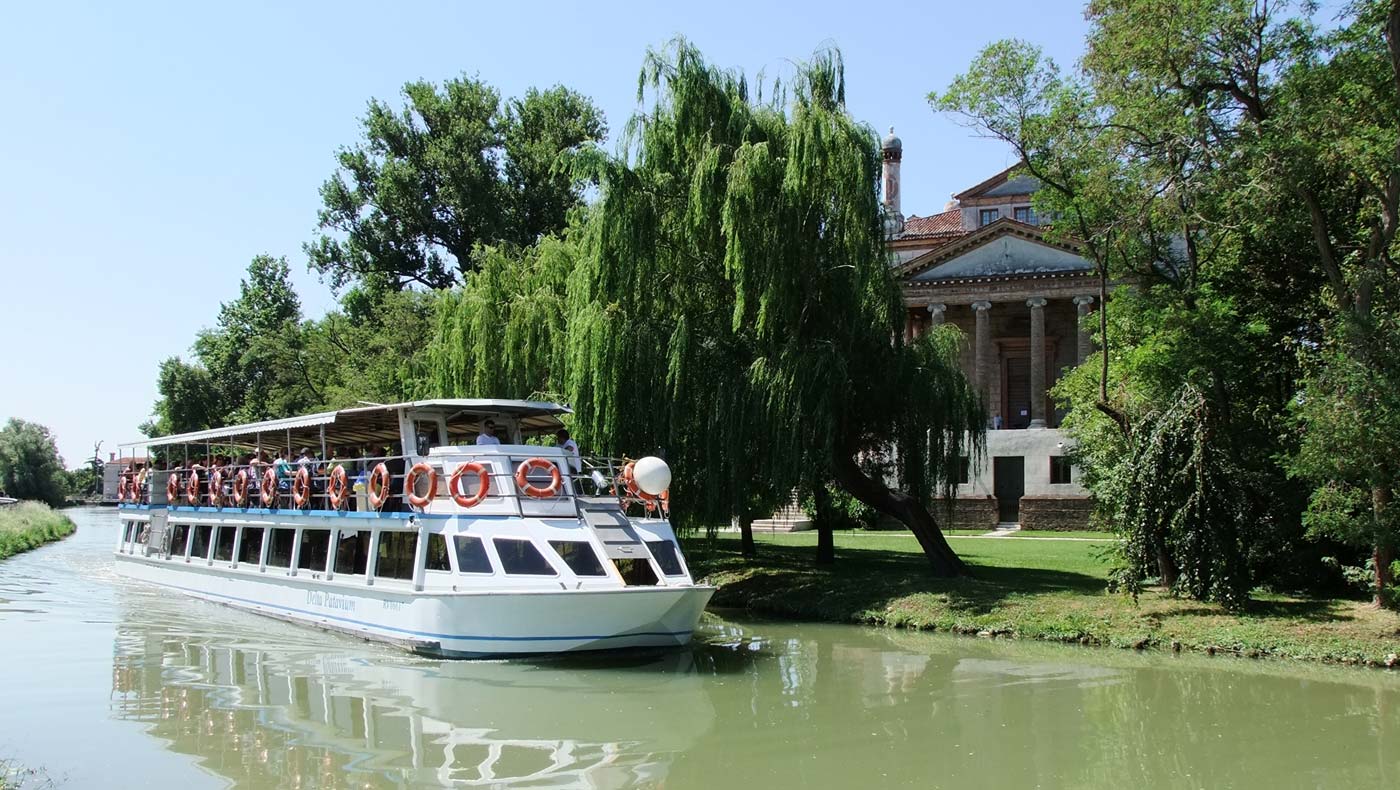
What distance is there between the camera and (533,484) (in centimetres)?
1806

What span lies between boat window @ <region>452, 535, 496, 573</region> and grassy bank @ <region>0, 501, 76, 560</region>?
2303cm

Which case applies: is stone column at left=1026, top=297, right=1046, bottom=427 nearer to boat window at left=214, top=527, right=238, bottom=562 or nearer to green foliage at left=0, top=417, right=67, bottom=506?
boat window at left=214, top=527, right=238, bottom=562

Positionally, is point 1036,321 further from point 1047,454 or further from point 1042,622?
point 1042,622

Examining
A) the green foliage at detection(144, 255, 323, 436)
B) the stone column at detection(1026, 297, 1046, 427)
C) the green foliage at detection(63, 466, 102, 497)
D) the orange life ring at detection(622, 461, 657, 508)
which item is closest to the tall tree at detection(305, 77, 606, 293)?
the green foliage at detection(144, 255, 323, 436)

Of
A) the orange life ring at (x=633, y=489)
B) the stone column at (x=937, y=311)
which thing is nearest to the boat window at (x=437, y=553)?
the orange life ring at (x=633, y=489)

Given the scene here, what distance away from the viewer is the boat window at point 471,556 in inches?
677

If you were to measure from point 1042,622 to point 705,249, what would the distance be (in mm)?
9745

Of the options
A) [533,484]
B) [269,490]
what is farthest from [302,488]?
[533,484]

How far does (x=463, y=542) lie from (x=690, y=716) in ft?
17.5

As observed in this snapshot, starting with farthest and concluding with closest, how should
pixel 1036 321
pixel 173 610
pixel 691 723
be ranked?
1. pixel 1036 321
2. pixel 173 610
3. pixel 691 723

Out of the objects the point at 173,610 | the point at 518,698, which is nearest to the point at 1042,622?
the point at 518,698

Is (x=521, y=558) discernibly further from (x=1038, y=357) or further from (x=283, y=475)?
(x=1038, y=357)

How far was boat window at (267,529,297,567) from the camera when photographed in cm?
2239

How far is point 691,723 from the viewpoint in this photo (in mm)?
13352
